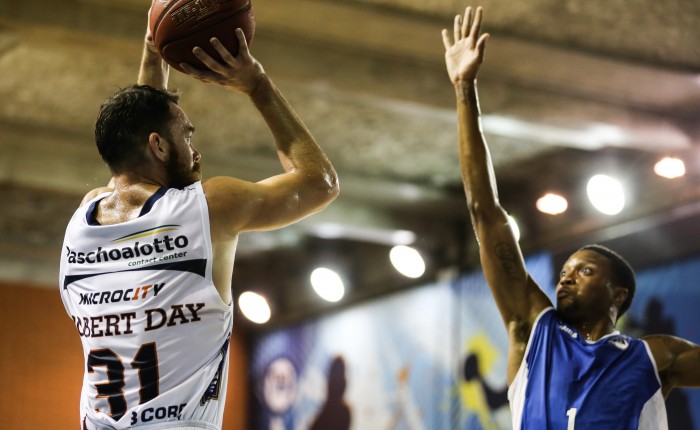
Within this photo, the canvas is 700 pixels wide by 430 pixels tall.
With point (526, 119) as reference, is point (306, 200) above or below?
below

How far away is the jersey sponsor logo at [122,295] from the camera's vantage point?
2.58m

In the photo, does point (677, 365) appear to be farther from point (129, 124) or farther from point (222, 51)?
point (129, 124)

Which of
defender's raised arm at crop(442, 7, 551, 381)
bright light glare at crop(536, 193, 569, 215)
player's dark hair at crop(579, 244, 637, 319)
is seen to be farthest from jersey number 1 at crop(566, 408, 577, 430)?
bright light glare at crop(536, 193, 569, 215)

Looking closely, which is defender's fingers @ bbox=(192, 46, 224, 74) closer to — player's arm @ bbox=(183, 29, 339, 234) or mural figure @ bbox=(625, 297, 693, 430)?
player's arm @ bbox=(183, 29, 339, 234)

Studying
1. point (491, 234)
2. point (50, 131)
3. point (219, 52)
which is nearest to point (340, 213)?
point (50, 131)

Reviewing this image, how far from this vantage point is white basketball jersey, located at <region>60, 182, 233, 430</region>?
2551 millimetres

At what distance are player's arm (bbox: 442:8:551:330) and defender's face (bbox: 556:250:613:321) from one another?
120mm

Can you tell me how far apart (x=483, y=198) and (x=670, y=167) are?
4409mm

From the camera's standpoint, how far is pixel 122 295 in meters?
2.61

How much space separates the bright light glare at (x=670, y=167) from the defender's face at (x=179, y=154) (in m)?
5.83

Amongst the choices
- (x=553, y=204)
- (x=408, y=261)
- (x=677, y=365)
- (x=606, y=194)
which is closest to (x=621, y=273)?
(x=677, y=365)

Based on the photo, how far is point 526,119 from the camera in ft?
24.4

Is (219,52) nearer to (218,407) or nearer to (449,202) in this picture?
(218,407)

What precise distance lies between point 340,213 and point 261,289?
3531 mm
